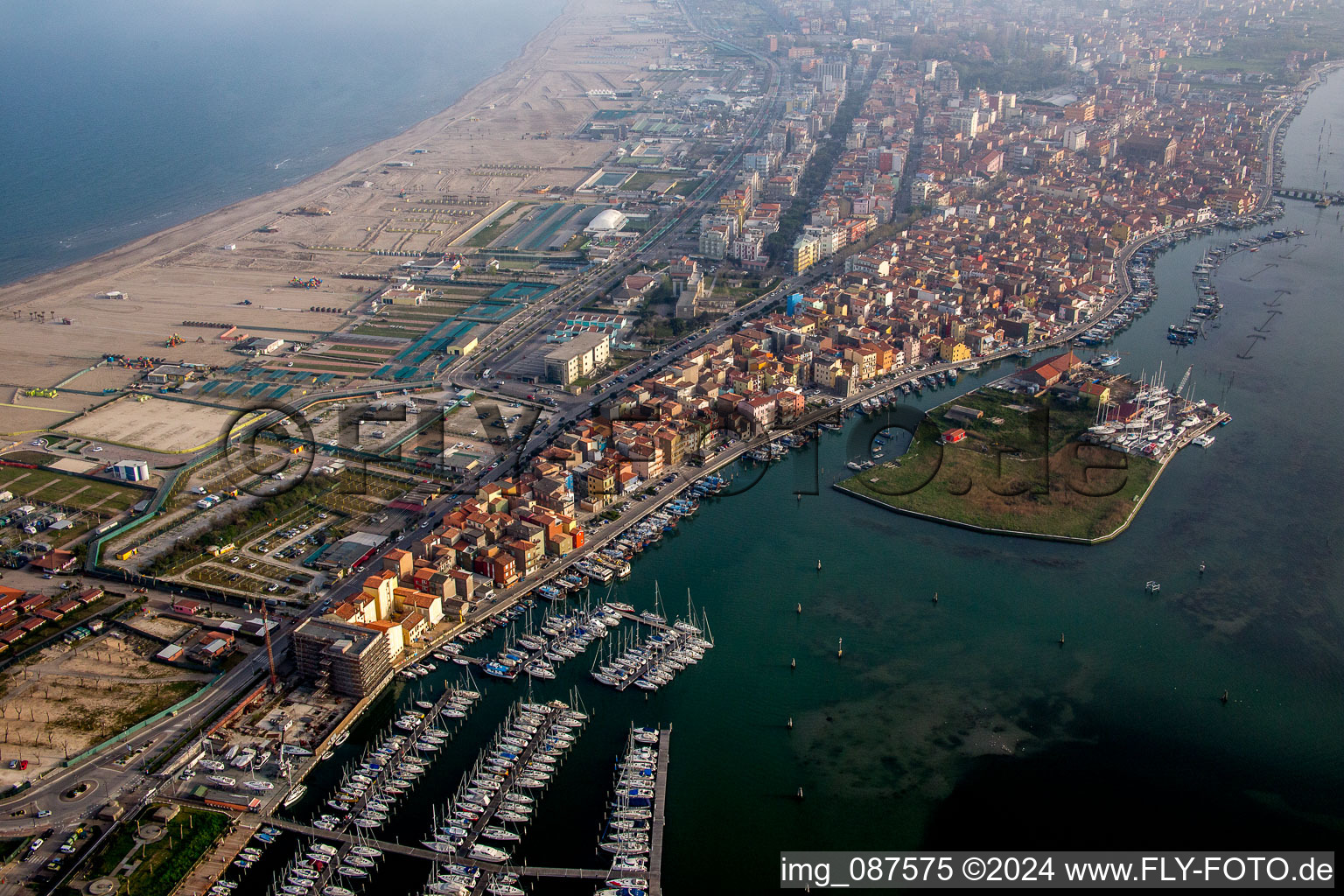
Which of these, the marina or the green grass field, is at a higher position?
the green grass field

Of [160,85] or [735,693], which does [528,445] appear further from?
[160,85]

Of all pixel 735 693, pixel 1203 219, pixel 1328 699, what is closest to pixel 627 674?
pixel 735 693

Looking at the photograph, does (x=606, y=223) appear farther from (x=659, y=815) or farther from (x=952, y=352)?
(x=659, y=815)

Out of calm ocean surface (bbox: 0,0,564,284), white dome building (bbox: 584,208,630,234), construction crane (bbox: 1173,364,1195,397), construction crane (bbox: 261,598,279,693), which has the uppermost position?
calm ocean surface (bbox: 0,0,564,284)

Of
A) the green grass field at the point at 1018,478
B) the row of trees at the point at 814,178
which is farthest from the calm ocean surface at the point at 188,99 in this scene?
the green grass field at the point at 1018,478

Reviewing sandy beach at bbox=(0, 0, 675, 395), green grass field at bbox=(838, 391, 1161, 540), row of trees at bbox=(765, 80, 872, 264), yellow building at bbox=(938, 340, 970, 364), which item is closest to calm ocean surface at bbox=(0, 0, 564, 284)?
sandy beach at bbox=(0, 0, 675, 395)

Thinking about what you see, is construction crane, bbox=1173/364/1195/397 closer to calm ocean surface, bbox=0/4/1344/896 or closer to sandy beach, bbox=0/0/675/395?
calm ocean surface, bbox=0/4/1344/896
